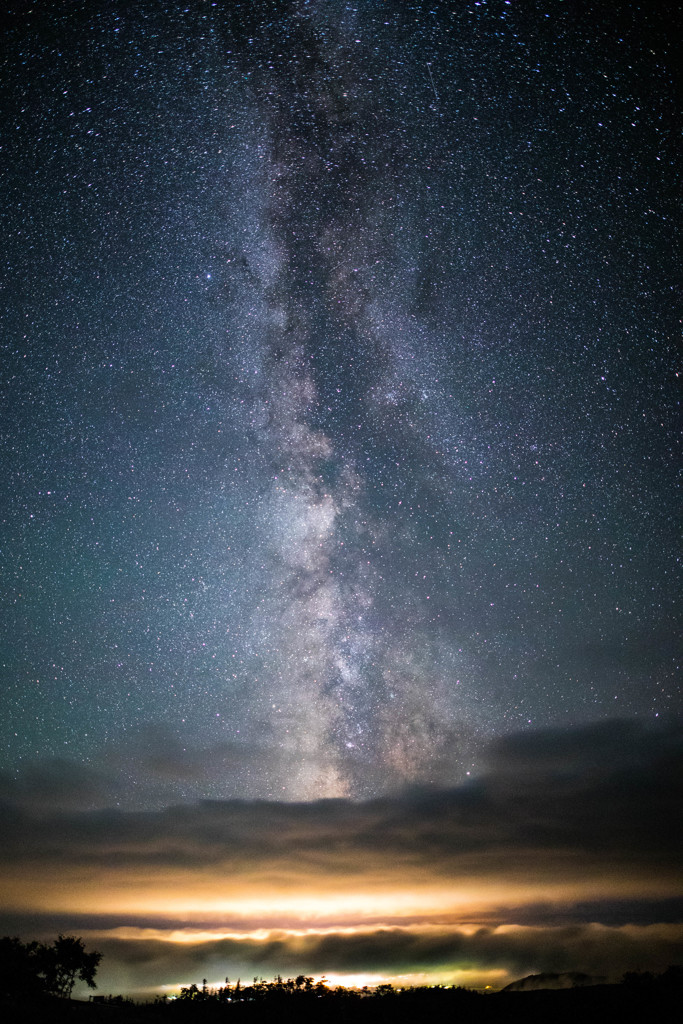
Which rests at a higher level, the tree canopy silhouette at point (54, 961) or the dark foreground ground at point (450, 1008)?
the tree canopy silhouette at point (54, 961)

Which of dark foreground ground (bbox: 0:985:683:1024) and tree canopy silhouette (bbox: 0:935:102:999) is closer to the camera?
tree canopy silhouette (bbox: 0:935:102:999)

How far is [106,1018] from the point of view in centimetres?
3606

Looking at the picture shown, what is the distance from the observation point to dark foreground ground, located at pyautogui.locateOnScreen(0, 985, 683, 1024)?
61.1 m

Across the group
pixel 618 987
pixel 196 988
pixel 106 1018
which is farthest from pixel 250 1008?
pixel 618 987

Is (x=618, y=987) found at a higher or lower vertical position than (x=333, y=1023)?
lower

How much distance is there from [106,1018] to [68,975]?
1834 cm

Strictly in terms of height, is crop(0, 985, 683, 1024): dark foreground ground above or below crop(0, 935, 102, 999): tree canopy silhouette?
below

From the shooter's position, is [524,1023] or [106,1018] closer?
[106,1018]

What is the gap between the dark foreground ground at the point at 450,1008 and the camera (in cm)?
6106

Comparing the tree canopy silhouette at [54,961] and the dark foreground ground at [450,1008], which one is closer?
the tree canopy silhouette at [54,961]

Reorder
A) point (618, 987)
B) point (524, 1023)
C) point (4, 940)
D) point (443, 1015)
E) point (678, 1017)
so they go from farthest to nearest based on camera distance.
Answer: point (618, 987) < point (443, 1015) < point (524, 1023) < point (678, 1017) < point (4, 940)

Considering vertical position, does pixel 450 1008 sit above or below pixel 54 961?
below

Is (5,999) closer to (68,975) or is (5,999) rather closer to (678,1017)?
(68,975)

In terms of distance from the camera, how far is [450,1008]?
303 ft
